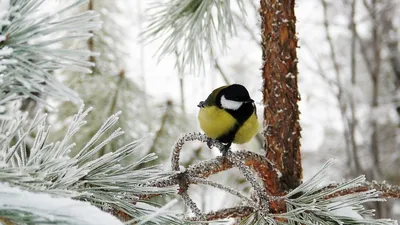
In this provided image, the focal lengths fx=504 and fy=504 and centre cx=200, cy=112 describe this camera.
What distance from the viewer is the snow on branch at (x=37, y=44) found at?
1.43 feet

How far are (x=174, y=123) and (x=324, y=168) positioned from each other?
3.72ft

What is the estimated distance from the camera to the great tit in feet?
3.66

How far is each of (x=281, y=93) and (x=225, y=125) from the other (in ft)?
0.82

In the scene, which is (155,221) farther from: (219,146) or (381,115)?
(381,115)

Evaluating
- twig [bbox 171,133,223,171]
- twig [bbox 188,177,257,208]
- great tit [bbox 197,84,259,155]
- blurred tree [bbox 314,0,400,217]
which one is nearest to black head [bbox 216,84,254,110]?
great tit [bbox 197,84,259,155]

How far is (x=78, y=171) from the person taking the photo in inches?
19.6

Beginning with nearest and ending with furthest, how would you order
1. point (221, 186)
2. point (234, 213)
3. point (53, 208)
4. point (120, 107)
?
point (53, 208)
point (221, 186)
point (234, 213)
point (120, 107)

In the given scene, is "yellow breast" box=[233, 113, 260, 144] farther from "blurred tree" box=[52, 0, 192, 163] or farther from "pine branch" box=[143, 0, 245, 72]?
"blurred tree" box=[52, 0, 192, 163]

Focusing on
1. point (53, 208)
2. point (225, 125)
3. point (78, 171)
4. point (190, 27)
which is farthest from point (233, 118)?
point (53, 208)

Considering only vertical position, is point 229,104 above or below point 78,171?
above

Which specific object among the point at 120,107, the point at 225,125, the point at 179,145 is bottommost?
the point at 179,145

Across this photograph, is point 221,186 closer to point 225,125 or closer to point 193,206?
point 193,206

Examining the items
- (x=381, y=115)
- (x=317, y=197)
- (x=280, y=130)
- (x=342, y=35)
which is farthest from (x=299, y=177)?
(x=342, y=35)

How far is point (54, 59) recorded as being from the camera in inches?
18.3
